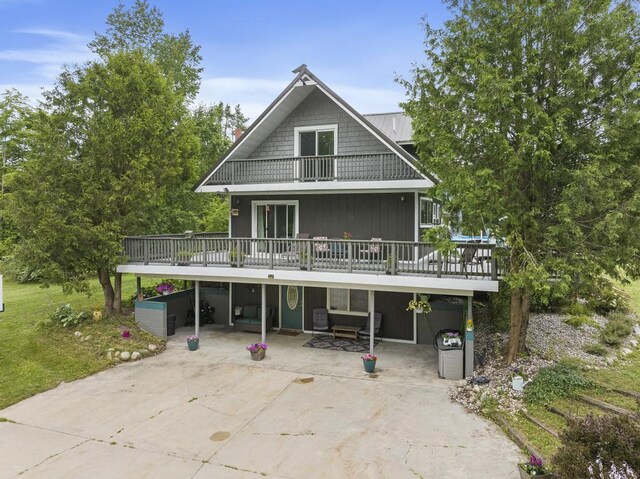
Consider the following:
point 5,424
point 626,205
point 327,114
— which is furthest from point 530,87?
point 5,424

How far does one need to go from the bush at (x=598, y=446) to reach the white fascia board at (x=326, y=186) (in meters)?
8.38

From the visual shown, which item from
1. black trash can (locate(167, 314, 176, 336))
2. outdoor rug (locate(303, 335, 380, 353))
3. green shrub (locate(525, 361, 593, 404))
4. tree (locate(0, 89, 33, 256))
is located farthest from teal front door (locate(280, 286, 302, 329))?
tree (locate(0, 89, 33, 256))

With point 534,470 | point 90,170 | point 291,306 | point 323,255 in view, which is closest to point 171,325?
point 291,306

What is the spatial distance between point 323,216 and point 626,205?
9.41m

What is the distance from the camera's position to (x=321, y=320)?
15.7m

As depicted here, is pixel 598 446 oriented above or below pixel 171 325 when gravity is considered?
above

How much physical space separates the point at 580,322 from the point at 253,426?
12.2 metres

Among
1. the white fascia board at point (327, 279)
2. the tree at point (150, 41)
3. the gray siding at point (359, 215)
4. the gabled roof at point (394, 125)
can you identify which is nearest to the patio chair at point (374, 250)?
the white fascia board at point (327, 279)

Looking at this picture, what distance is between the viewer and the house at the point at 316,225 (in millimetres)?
12875

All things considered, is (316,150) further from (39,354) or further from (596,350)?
(39,354)

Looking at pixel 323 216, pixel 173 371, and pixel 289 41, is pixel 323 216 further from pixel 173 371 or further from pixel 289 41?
pixel 289 41

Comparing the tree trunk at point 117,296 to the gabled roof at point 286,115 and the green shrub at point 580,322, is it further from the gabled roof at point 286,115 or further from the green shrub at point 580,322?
the green shrub at point 580,322

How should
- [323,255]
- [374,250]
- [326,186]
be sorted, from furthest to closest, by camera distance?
[326,186], [323,255], [374,250]

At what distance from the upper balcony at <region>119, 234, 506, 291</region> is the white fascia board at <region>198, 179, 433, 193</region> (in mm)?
1979
